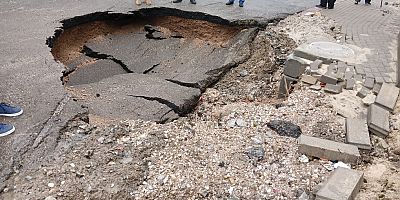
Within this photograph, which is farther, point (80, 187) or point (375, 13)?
point (375, 13)

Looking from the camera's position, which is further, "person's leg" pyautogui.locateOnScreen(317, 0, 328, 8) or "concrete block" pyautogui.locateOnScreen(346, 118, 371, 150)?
"person's leg" pyautogui.locateOnScreen(317, 0, 328, 8)

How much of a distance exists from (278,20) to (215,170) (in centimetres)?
507

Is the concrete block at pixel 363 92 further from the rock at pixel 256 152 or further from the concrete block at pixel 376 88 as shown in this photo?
the rock at pixel 256 152

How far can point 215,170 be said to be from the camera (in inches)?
146

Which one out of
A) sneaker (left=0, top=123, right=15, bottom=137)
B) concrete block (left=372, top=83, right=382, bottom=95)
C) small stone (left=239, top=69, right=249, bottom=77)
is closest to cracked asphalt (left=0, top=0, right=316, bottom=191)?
sneaker (left=0, top=123, right=15, bottom=137)

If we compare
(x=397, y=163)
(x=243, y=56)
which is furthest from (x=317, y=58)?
(x=397, y=163)

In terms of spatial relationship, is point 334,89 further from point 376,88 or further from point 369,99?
point 376,88

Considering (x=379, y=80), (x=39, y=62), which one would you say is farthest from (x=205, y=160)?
(x=39, y=62)

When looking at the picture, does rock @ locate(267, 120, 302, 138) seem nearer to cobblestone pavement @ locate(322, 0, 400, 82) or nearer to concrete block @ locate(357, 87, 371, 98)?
concrete block @ locate(357, 87, 371, 98)

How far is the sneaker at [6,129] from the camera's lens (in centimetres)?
410

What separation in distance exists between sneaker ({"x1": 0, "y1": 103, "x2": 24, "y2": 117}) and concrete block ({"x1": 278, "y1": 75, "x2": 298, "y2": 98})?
3.49 m

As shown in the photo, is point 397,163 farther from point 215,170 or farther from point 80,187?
point 80,187

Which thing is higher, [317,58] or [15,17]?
[15,17]

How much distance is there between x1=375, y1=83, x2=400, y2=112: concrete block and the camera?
187 inches
